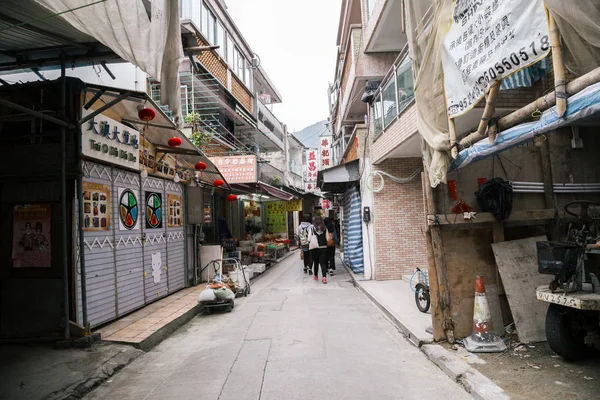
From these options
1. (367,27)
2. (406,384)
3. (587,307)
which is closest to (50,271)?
(406,384)

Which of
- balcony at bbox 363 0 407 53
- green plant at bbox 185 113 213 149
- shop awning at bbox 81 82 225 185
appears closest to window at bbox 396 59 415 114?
balcony at bbox 363 0 407 53

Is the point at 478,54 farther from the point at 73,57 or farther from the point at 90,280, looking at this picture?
the point at 90,280

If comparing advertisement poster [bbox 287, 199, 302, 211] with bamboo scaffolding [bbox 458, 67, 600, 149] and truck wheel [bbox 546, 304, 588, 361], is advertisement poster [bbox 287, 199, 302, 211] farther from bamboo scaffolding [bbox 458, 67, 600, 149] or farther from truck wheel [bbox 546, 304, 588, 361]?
truck wheel [bbox 546, 304, 588, 361]

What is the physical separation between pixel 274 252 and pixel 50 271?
43.8ft

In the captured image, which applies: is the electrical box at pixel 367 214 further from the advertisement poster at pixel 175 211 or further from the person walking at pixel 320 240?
the advertisement poster at pixel 175 211

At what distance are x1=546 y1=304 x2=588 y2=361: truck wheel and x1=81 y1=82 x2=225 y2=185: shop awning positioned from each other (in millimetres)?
6800

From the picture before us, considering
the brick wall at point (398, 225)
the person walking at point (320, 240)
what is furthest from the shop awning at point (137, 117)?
the brick wall at point (398, 225)

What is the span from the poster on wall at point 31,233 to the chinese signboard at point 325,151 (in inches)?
839

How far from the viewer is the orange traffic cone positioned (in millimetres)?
5305

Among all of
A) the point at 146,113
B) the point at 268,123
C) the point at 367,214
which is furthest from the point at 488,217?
the point at 268,123

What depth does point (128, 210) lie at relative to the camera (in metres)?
7.92

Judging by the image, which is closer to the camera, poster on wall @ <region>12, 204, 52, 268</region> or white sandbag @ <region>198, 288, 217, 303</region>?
poster on wall @ <region>12, 204, 52, 268</region>

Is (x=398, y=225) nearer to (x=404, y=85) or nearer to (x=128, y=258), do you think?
(x=404, y=85)

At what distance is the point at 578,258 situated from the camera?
14.7 feet
